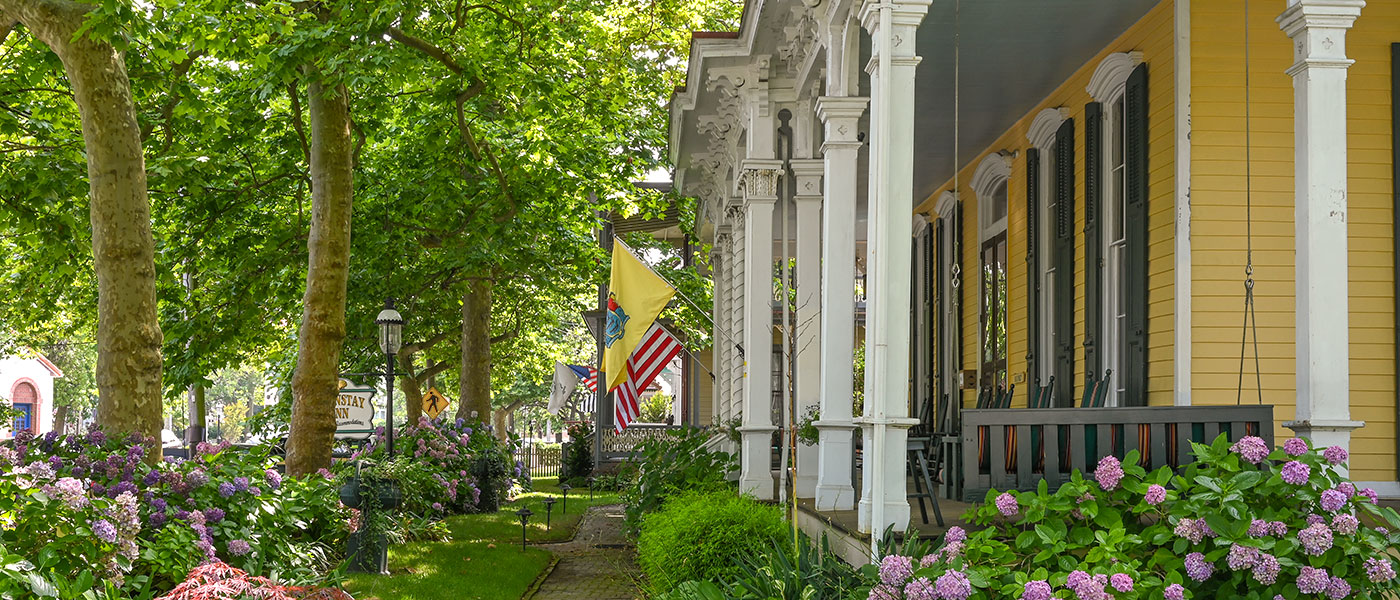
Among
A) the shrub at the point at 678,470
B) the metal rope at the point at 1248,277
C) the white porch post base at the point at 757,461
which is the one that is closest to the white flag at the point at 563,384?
the shrub at the point at 678,470

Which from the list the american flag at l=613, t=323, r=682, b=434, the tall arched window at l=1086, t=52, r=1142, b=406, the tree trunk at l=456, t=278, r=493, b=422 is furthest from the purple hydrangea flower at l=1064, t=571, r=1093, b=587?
the tree trunk at l=456, t=278, r=493, b=422

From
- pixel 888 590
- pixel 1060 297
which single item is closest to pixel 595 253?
pixel 1060 297

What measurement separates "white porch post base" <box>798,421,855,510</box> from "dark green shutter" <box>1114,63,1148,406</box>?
2.20 meters

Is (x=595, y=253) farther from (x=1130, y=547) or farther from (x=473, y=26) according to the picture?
(x=1130, y=547)

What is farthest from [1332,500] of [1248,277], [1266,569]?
[1248,277]

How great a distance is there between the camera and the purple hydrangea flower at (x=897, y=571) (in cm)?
552

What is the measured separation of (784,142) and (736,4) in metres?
12.7

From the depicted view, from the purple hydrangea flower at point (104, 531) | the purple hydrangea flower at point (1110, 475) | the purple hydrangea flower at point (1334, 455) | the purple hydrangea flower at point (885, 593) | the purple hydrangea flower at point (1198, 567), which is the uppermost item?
the purple hydrangea flower at point (1334, 455)

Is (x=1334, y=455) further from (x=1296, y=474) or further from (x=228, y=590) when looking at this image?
(x=228, y=590)

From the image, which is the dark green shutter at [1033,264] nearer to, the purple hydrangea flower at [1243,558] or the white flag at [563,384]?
the purple hydrangea flower at [1243,558]

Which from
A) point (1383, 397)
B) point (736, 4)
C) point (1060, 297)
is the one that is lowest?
point (1383, 397)

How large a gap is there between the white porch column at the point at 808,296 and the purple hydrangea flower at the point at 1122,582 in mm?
5982

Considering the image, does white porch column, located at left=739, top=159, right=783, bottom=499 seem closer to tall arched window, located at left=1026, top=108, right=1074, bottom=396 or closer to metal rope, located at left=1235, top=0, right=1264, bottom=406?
tall arched window, located at left=1026, top=108, right=1074, bottom=396

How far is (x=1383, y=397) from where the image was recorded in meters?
8.58
